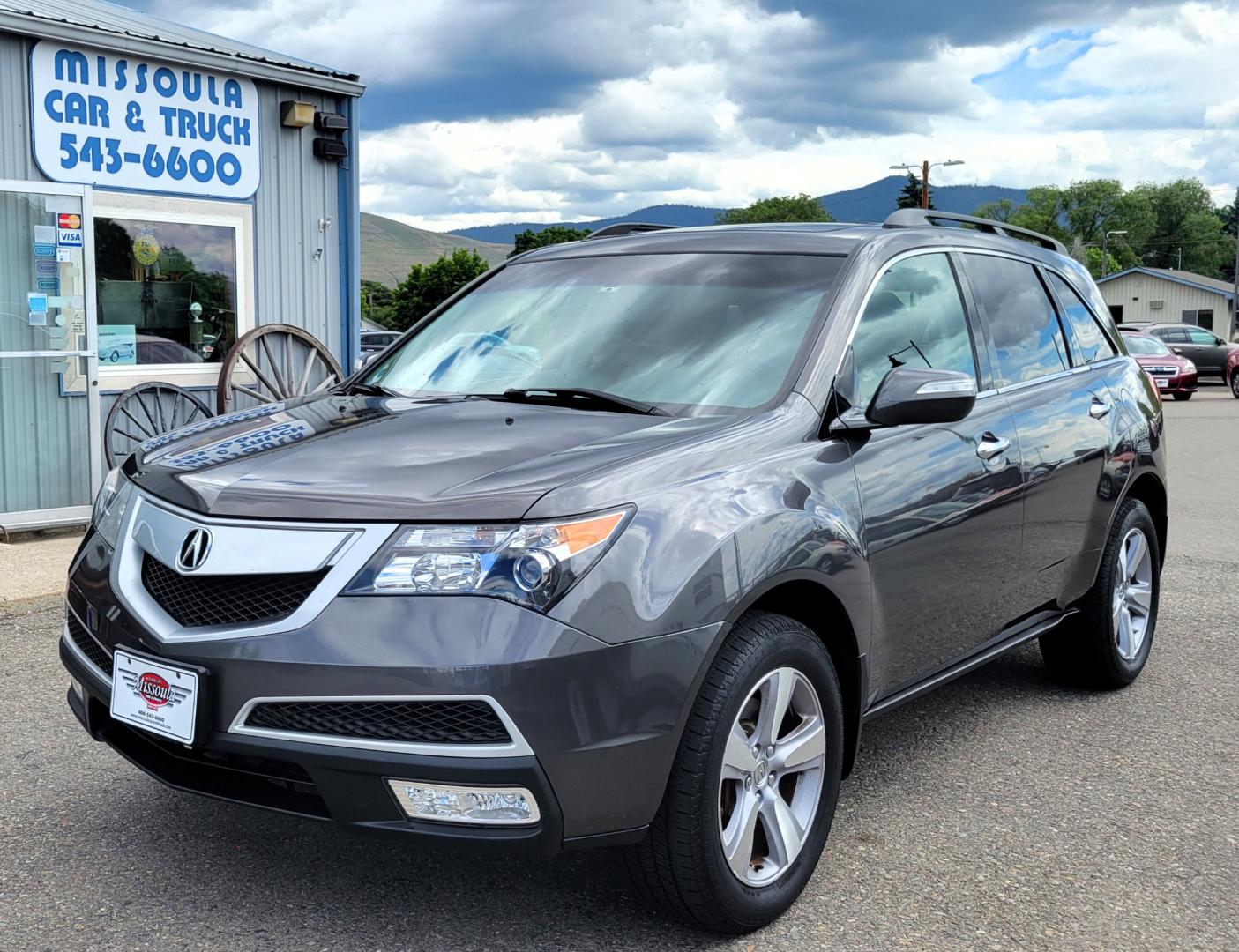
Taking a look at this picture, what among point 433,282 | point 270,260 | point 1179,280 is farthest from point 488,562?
point 1179,280

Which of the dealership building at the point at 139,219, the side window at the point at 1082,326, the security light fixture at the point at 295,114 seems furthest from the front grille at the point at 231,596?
the security light fixture at the point at 295,114

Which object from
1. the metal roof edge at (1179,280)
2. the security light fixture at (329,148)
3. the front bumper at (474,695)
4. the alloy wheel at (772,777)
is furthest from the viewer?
the metal roof edge at (1179,280)

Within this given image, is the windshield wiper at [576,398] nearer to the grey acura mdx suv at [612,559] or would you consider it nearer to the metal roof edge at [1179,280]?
the grey acura mdx suv at [612,559]

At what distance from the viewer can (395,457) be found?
3.01 m

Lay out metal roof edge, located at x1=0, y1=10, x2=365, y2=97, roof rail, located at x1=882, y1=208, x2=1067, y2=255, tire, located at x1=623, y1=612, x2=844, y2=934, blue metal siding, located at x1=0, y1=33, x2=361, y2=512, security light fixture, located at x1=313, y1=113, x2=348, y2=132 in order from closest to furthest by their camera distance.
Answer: tire, located at x1=623, y1=612, x2=844, y2=934 < roof rail, located at x1=882, y1=208, x2=1067, y2=255 < metal roof edge, located at x1=0, y1=10, x2=365, y2=97 < blue metal siding, located at x1=0, y1=33, x2=361, y2=512 < security light fixture, located at x1=313, y1=113, x2=348, y2=132

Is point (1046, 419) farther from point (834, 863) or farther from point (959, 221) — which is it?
point (834, 863)

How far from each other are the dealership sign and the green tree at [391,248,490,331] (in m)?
59.5

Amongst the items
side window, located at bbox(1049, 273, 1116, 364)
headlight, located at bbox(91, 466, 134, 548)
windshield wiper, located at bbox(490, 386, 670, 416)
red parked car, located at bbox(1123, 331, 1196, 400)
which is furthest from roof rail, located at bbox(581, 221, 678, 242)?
red parked car, located at bbox(1123, 331, 1196, 400)

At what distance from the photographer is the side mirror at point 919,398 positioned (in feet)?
11.1

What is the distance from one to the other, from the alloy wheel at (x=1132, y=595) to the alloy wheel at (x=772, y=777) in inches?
90.5

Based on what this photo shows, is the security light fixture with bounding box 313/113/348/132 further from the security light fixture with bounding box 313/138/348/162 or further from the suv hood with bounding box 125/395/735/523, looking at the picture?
the suv hood with bounding box 125/395/735/523

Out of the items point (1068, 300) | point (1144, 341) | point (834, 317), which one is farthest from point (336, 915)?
point (1144, 341)

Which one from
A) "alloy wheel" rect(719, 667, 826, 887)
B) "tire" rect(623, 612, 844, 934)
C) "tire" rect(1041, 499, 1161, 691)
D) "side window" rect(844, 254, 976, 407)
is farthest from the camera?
"tire" rect(1041, 499, 1161, 691)

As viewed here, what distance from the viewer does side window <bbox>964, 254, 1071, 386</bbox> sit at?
14.5 feet
